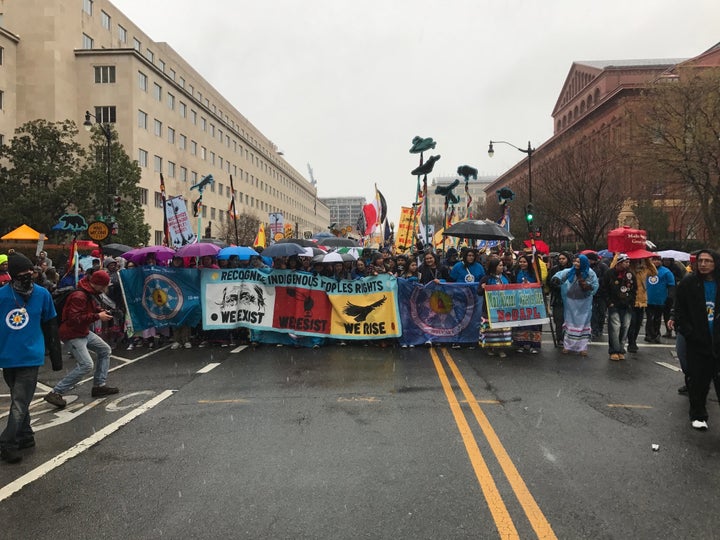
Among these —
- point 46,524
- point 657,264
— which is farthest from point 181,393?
point 657,264

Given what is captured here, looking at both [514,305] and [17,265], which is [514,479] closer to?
[17,265]

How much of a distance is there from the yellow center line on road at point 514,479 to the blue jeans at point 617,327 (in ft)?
12.6

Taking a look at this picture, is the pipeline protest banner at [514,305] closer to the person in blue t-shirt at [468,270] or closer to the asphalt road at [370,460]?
the person in blue t-shirt at [468,270]

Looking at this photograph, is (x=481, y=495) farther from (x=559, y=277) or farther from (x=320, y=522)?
(x=559, y=277)

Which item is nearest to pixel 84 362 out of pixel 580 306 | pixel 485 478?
pixel 485 478

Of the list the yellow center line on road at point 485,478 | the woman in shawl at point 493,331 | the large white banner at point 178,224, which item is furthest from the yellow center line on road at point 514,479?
the large white banner at point 178,224

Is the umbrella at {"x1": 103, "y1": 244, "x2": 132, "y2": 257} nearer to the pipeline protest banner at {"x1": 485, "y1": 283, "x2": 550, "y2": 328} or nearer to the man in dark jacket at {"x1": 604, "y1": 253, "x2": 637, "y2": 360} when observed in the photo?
the pipeline protest banner at {"x1": 485, "y1": 283, "x2": 550, "y2": 328}

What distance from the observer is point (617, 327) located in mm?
8766

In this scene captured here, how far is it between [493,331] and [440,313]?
1.12 metres

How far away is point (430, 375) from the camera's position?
7473 millimetres

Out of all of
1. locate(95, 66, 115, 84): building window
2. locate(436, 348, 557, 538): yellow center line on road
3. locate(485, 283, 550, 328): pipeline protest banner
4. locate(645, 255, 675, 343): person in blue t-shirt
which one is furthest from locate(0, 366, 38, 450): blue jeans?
locate(95, 66, 115, 84): building window

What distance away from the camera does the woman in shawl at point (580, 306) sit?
9102 mm

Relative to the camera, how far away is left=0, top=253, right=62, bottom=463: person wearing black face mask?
4.72 meters

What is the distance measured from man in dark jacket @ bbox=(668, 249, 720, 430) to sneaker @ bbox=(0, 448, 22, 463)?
6.51 meters
